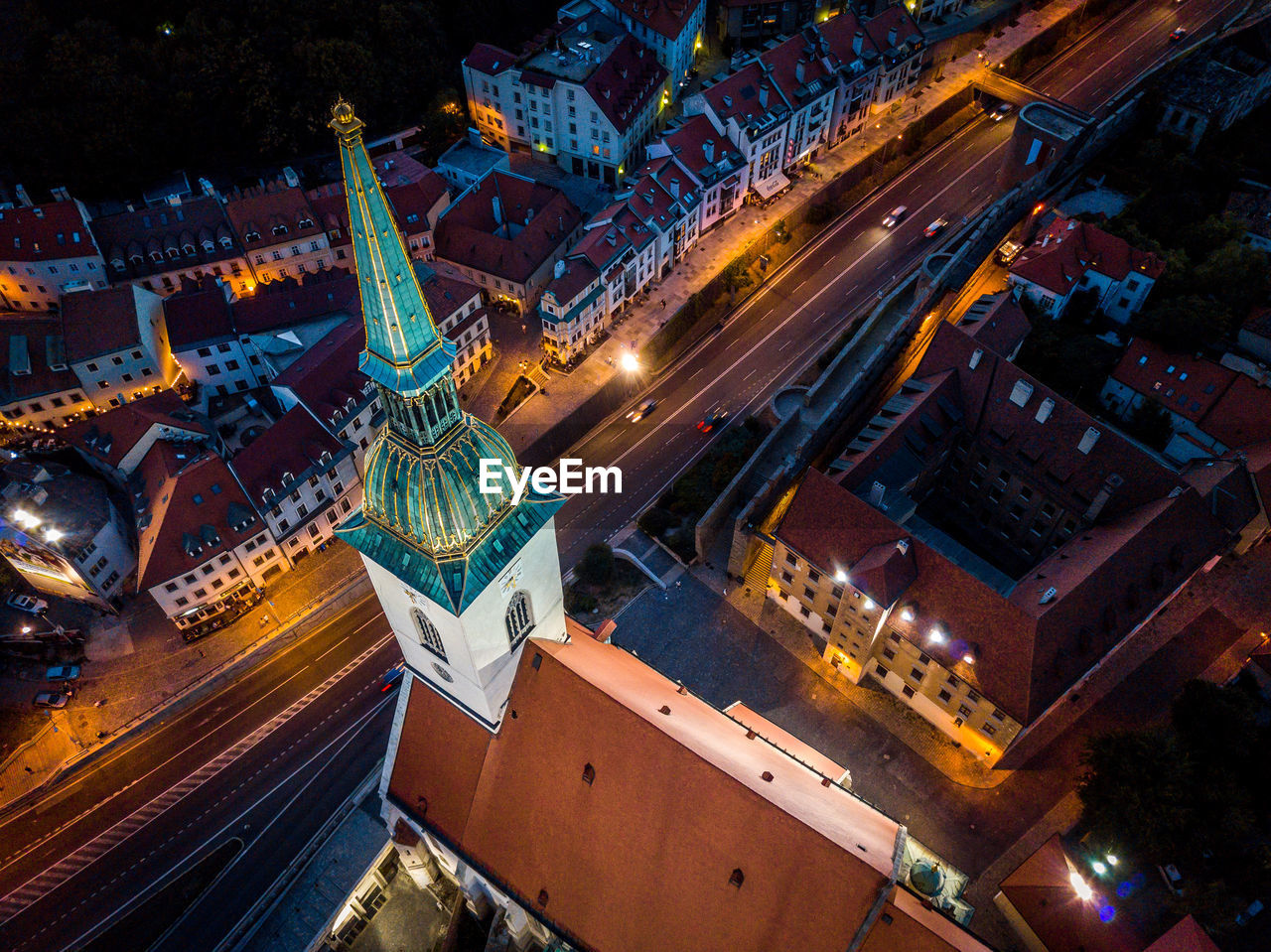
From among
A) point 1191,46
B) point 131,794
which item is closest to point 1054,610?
point 131,794

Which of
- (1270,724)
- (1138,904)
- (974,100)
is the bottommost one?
(1138,904)

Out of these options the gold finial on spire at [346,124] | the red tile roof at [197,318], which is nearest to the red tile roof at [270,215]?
the red tile roof at [197,318]

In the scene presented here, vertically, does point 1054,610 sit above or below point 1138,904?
above

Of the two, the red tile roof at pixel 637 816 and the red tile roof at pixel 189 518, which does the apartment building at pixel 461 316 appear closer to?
the red tile roof at pixel 189 518

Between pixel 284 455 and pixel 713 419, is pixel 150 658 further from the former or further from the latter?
pixel 713 419

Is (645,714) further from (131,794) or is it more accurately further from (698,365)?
(698,365)

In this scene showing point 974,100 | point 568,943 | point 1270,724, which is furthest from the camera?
point 974,100

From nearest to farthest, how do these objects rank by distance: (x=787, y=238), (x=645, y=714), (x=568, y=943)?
(x=645, y=714) < (x=568, y=943) < (x=787, y=238)
